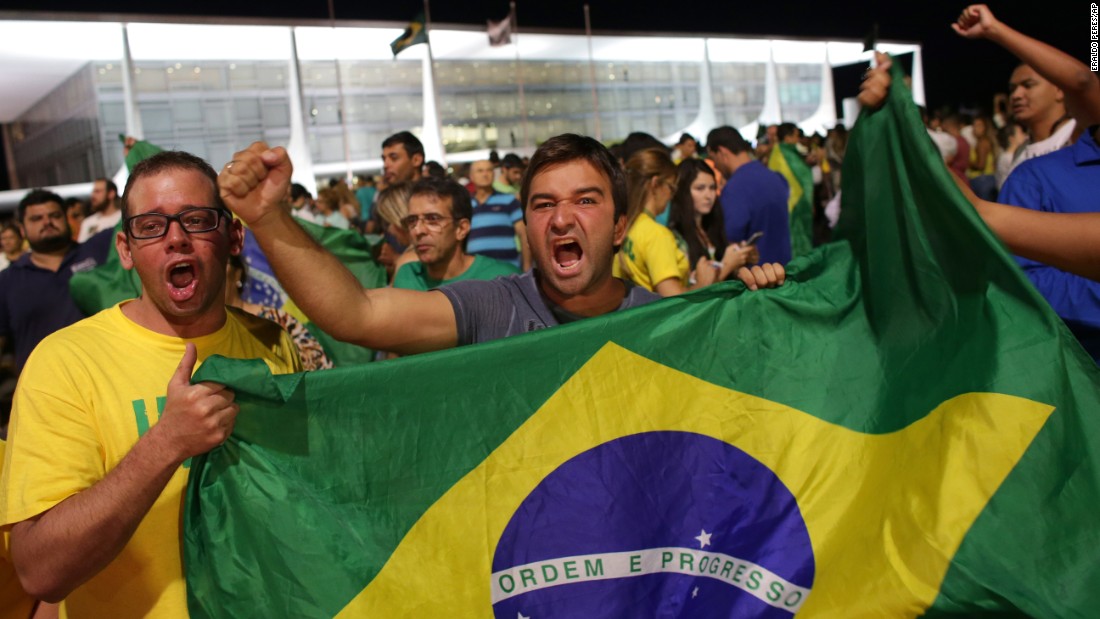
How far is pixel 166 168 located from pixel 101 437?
65 centimetres

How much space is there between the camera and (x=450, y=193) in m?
4.70

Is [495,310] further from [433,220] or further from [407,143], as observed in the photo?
[407,143]

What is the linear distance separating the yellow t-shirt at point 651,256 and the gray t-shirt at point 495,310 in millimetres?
2147

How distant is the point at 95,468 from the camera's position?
1.96m

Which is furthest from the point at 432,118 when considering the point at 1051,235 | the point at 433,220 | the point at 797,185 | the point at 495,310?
the point at 1051,235

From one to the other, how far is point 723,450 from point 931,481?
48 cm

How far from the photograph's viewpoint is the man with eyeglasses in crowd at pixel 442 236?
4.56 meters

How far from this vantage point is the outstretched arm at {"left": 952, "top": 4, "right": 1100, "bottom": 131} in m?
2.95

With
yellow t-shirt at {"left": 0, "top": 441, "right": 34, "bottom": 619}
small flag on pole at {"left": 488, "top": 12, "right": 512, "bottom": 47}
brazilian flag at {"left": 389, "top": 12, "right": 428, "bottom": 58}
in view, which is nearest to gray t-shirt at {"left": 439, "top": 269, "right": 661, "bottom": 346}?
yellow t-shirt at {"left": 0, "top": 441, "right": 34, "bottom": 619}

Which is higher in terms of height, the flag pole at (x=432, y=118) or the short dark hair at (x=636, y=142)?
the flag pole at (x=432, y=118)

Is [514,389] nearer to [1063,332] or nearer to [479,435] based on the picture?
[479,435]

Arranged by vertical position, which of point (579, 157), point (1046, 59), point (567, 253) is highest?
point (1046, 59)

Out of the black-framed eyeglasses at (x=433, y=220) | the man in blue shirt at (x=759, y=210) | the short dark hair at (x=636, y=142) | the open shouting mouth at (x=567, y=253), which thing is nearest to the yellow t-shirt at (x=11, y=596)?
the open shouting mouth at (x=567, y=253)

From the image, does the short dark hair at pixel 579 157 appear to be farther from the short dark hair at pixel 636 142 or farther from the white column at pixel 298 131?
the white column at pixel 298 131
